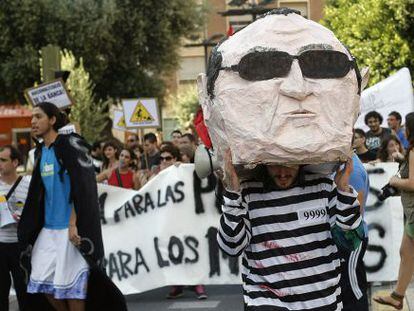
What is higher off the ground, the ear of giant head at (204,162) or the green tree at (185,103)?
the ear of giant head at (204,162)

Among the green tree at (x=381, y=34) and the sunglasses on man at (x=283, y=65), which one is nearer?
the sunglasses on man at (x=283, y=65)

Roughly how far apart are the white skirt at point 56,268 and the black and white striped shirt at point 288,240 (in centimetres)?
266

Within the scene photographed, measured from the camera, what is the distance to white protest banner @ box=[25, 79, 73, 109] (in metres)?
11.1

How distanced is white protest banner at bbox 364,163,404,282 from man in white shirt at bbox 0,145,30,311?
11.4ft

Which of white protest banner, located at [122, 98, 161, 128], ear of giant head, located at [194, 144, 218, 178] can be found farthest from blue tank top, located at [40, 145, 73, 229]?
white protest banner, located at [122, 98, 161, 128]

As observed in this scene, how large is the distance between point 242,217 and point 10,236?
3815 millimetres

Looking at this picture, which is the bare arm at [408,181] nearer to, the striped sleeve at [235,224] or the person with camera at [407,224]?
the person with camera at [407,224]

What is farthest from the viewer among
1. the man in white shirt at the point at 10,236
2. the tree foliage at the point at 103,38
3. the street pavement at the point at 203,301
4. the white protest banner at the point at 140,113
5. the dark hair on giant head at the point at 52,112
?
the tree foliage at the point at 103,38

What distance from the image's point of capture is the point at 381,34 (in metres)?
26.6

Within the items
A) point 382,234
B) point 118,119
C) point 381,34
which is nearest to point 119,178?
point 382,234

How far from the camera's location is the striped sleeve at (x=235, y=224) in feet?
13.2

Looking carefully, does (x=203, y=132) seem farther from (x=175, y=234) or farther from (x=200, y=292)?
(x=200, y=292)

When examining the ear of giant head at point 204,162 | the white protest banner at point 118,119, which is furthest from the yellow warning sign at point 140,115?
the ear of giant head at point 204,162

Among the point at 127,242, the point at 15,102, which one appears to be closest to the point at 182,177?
the point at 127,242
